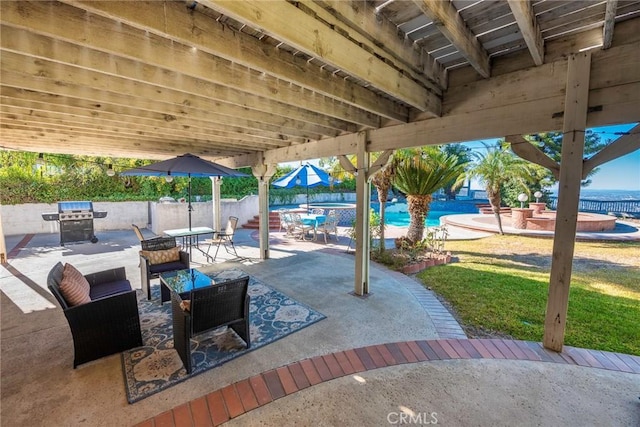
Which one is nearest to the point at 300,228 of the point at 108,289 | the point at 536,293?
the point at 108,289

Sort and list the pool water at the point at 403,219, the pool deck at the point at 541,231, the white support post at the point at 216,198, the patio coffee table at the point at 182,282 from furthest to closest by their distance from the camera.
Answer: the pool water at the point at 403,219, the pool deck at the point at 541,231, the white support post at the point at 216,198, the patio coffee table at the point at 182,282

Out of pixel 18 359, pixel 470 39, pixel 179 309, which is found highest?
pixel 470 39

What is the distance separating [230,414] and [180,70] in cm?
281

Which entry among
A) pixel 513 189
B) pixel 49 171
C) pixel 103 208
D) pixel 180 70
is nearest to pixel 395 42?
pixel 180 70

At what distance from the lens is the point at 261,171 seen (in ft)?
23.0

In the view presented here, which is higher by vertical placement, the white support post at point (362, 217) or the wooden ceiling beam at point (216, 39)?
the wooden ceiling beam at point (216, 39)

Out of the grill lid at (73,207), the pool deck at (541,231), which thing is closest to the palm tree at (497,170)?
the pool deck at (541,231)

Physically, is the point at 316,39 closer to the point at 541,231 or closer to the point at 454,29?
the point at 454,29

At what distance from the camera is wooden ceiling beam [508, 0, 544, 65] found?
1766 mm

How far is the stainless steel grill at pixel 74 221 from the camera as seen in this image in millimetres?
8055

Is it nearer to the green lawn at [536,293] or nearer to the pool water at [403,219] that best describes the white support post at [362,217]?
the green lawn at [536,293]

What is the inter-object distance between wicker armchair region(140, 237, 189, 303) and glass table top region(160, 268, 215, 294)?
44 centimetres

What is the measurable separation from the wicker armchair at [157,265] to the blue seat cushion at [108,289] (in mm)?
486

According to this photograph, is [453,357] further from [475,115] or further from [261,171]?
[261,171]
